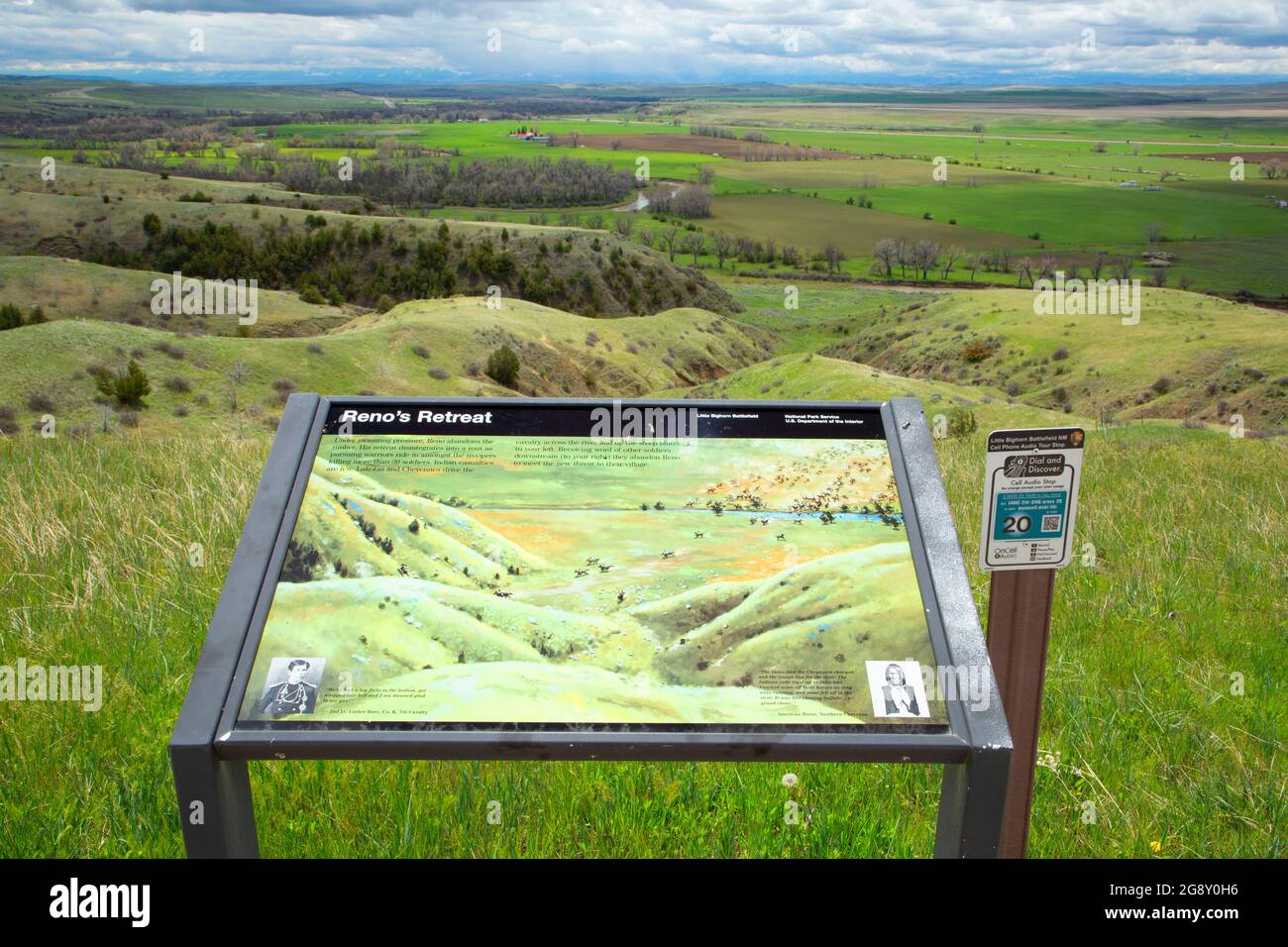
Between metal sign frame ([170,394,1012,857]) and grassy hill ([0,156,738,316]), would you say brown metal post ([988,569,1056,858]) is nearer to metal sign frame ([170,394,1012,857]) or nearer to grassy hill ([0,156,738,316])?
metal sign frame ([170,394,1012,857])

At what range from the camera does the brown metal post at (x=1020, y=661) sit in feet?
9.00

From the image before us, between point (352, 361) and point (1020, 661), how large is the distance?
38.7 metres

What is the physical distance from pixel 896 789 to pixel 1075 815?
0.62 metres

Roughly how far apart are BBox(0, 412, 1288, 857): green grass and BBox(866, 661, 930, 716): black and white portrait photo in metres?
0.98

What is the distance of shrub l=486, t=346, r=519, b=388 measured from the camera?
45281 millimetres

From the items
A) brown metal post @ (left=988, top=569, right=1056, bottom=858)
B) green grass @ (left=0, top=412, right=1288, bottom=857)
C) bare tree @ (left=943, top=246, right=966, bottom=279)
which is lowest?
bare tree @ (left=943, top=246, right=966, bottom=279)

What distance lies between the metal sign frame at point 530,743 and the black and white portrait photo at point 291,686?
7 centimetres

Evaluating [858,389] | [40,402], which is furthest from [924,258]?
[40,402]

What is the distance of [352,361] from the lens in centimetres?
3875

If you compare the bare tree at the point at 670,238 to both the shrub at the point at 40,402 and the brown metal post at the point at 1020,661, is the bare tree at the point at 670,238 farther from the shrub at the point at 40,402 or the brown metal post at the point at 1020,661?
the brown metal post at the point at 1020,661

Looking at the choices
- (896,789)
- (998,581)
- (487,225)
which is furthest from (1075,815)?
(487,225)
